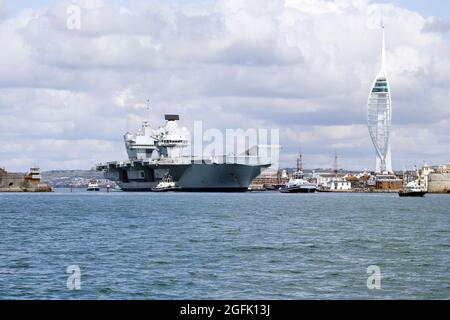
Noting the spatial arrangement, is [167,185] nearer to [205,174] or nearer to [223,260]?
[205,174]

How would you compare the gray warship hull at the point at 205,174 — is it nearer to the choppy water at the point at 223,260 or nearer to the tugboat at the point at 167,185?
the tugboat at the point at 167,185

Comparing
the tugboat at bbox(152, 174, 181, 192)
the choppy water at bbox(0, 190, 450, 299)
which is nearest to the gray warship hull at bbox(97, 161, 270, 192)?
the tugboat at bbox(152, 174, 181, 192)

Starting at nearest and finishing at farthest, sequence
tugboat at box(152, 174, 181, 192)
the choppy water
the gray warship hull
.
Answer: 1. the choppy water
2. the gray warship hull
3. tugboat at box(152, 174, 181, 192)

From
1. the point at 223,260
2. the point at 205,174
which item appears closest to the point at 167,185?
the point at 205,174

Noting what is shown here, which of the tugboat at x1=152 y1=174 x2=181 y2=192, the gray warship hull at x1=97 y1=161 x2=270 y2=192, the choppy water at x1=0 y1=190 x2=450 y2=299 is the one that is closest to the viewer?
the choppy water at x1=0 y1=190 x2=450 y2=299

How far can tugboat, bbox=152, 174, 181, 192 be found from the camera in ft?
609

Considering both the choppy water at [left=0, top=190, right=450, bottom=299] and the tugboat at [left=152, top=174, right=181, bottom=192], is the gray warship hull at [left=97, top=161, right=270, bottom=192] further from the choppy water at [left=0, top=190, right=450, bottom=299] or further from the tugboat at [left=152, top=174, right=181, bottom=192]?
the choppy water at [left=0, top=190, right=450, bottom=299]

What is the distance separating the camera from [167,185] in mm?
186750

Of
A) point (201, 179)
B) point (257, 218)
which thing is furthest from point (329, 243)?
A: point (201, 179)

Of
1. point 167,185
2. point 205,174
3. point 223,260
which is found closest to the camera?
point 223,260

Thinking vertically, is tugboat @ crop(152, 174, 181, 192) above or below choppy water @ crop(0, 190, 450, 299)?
above

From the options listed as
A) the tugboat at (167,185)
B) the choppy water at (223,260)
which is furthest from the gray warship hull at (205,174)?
the choppy water at (223,260)

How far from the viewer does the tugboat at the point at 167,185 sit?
7313 inches
